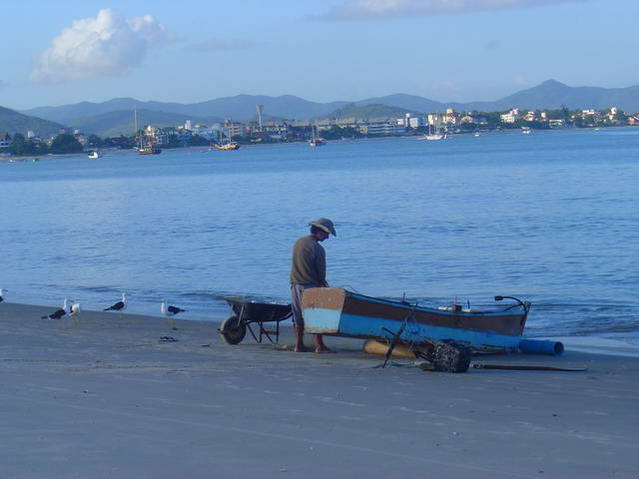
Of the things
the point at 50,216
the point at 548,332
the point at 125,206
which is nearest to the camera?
the point at 548,332

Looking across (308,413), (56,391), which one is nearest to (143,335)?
(56,391)

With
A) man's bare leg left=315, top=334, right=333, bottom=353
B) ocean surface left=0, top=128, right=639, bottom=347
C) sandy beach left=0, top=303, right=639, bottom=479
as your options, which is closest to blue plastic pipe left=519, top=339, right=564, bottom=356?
sandy beach left=0, top=303, right=639, bottom=479

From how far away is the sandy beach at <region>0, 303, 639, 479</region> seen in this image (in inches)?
245

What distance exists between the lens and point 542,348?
12.4 metres

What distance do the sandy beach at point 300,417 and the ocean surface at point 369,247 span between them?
18.5 feet

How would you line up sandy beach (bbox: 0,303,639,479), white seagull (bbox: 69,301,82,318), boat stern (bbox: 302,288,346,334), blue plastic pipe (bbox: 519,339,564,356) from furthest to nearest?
white seagull (bbox: 69,301,82,318), blue plastic pipe (bbox: 519,339,564,356), boat stern (bbox: 302,288,346,334), sandy beach (bbox: 0,303,639,479)

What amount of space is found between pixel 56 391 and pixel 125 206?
51030mm

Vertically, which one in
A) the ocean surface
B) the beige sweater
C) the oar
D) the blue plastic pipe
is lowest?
the ocean surface

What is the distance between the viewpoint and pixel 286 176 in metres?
91.9

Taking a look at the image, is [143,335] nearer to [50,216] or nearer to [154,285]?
[154,285]

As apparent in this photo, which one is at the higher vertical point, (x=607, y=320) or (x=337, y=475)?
(x=337, y=475)

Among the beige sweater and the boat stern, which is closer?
the boat stern

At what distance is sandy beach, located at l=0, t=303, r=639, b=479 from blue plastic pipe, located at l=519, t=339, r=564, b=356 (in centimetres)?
71

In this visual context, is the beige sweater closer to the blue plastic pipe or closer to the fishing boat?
the fishing boat
